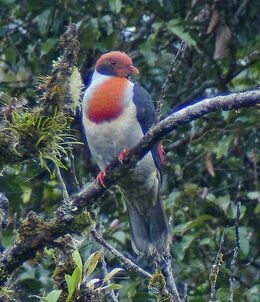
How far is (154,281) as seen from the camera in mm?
3084

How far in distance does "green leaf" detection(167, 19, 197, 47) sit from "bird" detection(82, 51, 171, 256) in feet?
1.15

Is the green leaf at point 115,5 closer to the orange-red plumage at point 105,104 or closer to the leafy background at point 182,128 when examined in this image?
the leafy background at point 182,128

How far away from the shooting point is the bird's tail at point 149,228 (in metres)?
4.65

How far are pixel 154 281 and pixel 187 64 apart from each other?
124 inches

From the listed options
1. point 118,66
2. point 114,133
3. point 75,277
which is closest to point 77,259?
point 75,277

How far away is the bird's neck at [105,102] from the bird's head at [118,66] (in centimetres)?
20

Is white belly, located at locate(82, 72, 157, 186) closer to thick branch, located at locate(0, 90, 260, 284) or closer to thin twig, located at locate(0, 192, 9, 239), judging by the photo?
thick branch, located at locate(0, 90, 260, 284)

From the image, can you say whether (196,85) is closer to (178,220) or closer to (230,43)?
(230,43)

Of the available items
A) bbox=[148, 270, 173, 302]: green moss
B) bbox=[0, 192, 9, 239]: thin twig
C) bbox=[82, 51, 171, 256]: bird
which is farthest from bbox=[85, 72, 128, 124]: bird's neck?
bbox=[0, 192, 9, 239]: thin twig

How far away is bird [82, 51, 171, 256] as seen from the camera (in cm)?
466

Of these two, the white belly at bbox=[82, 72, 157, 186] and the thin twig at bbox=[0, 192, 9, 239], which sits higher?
the white belly at bbox=[82, 72, 157, 186]

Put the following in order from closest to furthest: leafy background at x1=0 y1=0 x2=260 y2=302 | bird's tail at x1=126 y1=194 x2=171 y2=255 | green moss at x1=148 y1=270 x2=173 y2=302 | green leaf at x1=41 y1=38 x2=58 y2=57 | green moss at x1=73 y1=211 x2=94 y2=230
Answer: green moss at x1=73 y1=211 x2=94 y2=230, green moss at x1=148 y1=270 x2=173 y2=302, bird's tail at x1=126 y1=194 x2=171 y2=255, leafy background at x1=0 y1=0 x2=260 y2=302, green leaf at x1=41 y1=38 x2=58 y2=57

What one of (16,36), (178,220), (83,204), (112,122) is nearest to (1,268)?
(83,204)

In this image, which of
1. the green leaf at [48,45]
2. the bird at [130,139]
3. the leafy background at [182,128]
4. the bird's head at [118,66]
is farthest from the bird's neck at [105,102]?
the green leaf at [48,45]
